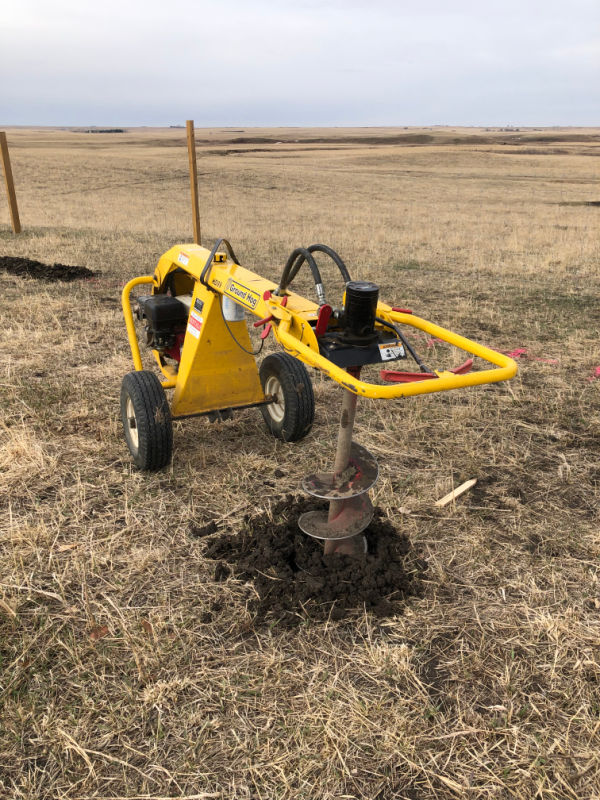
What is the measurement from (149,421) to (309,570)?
1472 mm

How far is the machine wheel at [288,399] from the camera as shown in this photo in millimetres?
4238

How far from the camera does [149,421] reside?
377cm

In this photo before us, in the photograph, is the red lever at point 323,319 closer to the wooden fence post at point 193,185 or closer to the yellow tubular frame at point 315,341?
the yellow tubular frame at point 315,341

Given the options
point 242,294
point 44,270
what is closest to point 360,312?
point 242,294

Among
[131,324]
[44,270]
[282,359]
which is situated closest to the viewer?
[282,359]

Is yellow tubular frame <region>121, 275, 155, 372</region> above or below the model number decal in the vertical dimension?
below

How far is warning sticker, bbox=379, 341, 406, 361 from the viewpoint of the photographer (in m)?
2.52

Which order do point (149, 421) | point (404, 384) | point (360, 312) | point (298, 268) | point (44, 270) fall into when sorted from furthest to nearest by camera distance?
point (44, 270) < point (149, 421) < point (298, 268) < point (360, 312) < point (404, 384)

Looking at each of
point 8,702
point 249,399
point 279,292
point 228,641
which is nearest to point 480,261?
point 249,399

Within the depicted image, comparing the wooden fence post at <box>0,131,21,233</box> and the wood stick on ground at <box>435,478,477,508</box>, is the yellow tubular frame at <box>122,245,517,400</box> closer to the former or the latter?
the wood stick on ground at <box>435,478,477,508</box>

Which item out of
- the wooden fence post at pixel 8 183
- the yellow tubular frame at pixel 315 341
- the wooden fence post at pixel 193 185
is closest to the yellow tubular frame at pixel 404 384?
the yellow tubular frame at pixel 315 341

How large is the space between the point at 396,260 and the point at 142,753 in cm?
1012

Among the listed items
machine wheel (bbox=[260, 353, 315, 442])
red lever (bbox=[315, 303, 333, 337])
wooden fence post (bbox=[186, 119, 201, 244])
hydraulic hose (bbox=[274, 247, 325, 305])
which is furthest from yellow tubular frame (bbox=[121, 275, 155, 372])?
wooden fence post (bbox=[186, 119, 201, 244])

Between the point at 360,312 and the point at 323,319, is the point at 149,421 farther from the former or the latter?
the point at 360,312
